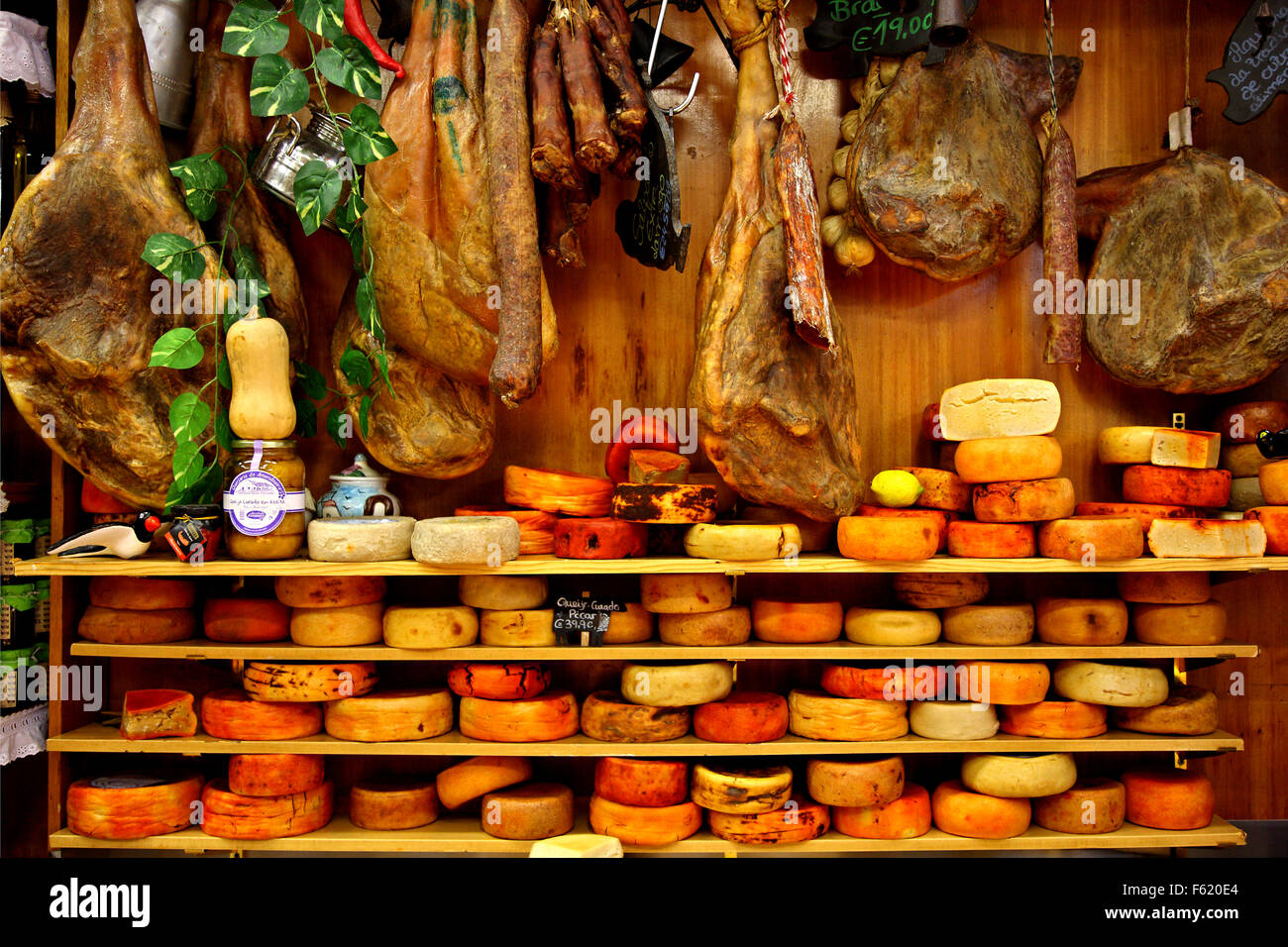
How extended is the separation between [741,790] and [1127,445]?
1.69m

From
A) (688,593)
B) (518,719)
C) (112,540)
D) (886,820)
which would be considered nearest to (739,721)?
(688,593)

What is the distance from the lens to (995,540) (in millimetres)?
2775

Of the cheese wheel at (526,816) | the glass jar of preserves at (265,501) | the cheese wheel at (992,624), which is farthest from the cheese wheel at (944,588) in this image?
the glass jar of preserves at (265,501)

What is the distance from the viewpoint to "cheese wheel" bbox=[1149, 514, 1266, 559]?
2.72m

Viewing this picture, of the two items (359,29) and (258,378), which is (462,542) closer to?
(258,378)

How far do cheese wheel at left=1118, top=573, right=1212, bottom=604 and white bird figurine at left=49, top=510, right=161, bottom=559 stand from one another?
3.10 metres

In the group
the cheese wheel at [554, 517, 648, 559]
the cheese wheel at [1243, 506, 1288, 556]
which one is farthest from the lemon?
the cheese wheel at [1243, 506, 1288, 556]

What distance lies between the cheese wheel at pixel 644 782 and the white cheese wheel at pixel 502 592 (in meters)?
0.56

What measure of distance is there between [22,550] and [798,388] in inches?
103

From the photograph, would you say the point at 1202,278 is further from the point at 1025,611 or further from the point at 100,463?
the point at 100,463

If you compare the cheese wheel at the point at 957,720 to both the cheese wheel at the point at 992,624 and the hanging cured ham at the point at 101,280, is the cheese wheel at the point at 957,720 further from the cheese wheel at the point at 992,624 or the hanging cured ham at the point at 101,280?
the hanging cured ham at the point at 101,280

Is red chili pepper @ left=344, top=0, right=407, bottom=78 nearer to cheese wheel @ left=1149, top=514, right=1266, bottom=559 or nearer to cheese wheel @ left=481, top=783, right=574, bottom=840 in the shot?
cheese wheel @ left=481, top=783, right=574, bottom=840

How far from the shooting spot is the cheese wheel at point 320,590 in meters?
2.76

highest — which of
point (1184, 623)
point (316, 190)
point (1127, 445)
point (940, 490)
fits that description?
point (316, 190)
